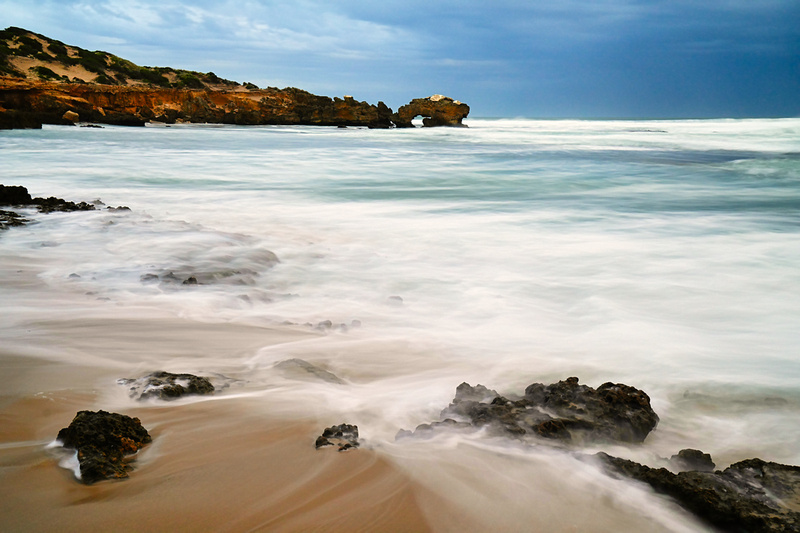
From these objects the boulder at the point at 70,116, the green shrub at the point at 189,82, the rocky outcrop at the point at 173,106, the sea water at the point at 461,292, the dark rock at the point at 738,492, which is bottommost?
the sea water at the point at 461,292

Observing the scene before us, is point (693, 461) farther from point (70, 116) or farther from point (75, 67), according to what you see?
point (75, 67)

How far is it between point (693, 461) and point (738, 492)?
26 centimetres

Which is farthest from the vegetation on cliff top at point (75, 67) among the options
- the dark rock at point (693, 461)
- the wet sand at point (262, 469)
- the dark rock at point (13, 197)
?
the dark rock at point (693, 461)

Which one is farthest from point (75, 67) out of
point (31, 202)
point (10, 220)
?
point (10, 220)

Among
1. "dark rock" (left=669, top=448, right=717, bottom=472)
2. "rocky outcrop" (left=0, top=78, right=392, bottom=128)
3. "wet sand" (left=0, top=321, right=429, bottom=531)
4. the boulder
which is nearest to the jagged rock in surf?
"wet sand" (left=0, top=321, right=429, bottom=531)

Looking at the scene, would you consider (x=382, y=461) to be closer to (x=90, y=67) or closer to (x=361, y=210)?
(x=361, y=210)

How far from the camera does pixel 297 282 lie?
13.8 ft

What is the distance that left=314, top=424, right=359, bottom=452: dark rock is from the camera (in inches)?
74.0

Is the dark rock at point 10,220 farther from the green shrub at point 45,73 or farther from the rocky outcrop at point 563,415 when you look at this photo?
the green shrub at point 45,73

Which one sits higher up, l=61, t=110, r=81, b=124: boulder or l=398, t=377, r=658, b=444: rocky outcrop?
l=61, t=110, r=81, b=124: boulder

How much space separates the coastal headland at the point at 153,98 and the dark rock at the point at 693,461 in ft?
116

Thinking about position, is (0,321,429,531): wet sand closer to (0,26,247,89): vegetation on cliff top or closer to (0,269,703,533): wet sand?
(0,269,703,533): wet sand

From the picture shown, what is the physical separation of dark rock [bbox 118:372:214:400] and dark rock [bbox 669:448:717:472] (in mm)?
1699

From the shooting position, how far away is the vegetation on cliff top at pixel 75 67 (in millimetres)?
43156
